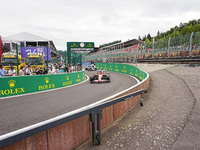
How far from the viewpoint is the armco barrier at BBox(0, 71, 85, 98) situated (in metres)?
8.55

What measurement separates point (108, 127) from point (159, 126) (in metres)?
Answer: 1.34

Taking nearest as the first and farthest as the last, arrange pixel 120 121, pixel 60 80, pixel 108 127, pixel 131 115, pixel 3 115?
1. pixel 108 127
2. pixel 120 121
3. pixel 131 115
4. pixel 3 115
5. pixel 60 80

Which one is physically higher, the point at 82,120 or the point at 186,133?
the point at 82,120

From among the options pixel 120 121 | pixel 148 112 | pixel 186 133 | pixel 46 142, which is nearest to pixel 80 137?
pixel 46 142

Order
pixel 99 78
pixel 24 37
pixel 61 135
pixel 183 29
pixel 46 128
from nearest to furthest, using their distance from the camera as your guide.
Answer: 1. pixel 46 128
2. pixel 61 135
3. pixel 99 78
4. pixel 24 37
5. pixel 183 29

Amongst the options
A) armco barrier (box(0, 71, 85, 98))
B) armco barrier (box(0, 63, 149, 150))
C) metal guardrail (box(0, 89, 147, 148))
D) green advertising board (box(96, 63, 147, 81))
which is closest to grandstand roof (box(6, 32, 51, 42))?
green advertising board (box(96, 63, 147, 81))

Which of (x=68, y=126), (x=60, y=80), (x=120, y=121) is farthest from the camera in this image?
(x=60, y=80)

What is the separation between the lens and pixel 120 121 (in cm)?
440

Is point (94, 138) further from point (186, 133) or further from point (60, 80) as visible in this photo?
A: point (60, 80)

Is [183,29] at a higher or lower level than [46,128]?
higher

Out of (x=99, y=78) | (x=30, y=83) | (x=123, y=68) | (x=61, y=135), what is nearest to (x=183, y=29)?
(x=123, y=68)

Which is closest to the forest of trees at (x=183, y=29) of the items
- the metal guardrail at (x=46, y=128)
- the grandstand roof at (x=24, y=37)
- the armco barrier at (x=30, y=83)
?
the grandstand roof at (x=24, y=37)

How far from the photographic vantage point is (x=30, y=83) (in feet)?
31.5

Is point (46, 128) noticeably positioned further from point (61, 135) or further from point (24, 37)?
point (24, 37)
